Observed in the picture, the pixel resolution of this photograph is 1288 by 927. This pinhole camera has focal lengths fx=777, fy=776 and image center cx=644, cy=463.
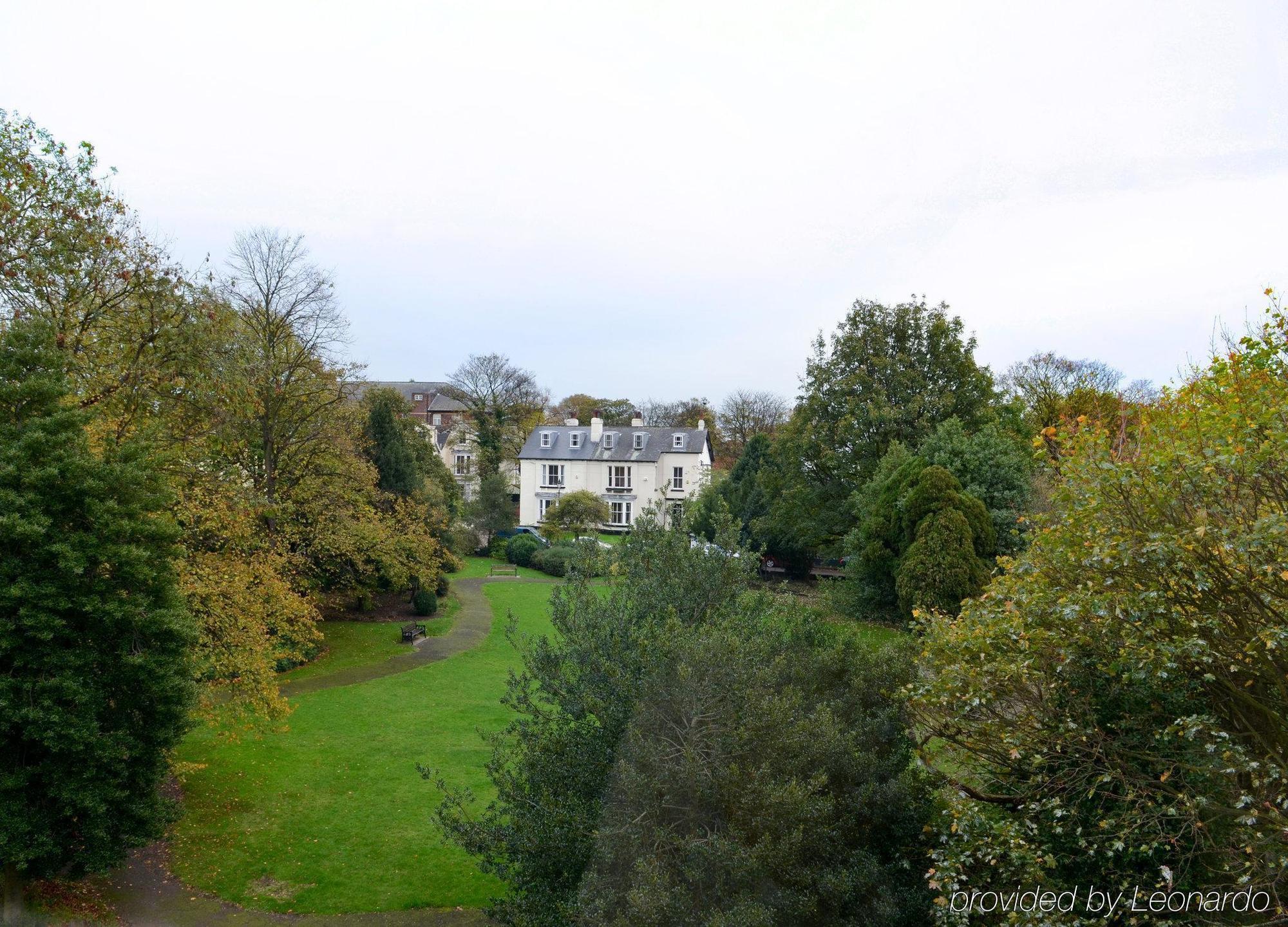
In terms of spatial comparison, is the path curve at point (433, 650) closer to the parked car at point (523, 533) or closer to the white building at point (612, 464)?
the parked car at point (523, 533)

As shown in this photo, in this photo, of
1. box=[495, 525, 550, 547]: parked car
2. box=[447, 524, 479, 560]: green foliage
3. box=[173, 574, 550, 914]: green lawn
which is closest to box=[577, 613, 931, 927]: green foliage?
box=[173, 574, 550, 914]: green lawn

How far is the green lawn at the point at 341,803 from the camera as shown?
1057 centimetres

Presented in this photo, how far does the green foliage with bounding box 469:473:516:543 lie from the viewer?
1767 inches

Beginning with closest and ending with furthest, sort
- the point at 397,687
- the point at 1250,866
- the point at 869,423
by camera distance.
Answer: the point at 1250,866, the point at 397,687, the point at 869,423

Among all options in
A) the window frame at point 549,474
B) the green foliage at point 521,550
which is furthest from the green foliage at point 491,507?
the window frame at point 549,474

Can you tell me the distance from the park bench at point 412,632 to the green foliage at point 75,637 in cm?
1468

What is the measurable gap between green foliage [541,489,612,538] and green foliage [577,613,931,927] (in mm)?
38245

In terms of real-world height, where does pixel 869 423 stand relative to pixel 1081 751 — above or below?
above

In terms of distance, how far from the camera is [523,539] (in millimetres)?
42750

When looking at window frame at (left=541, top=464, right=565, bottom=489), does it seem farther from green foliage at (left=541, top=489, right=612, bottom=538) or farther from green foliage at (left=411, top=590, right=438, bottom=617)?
green foliage at (left=411, top=590, right=438, bottom=617)

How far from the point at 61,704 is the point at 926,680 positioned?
9.87 metres

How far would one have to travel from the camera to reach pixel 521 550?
42125 mm

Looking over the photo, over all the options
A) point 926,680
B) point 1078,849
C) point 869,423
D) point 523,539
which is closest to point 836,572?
point 869,423

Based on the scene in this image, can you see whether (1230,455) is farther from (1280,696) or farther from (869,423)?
(869,423)
